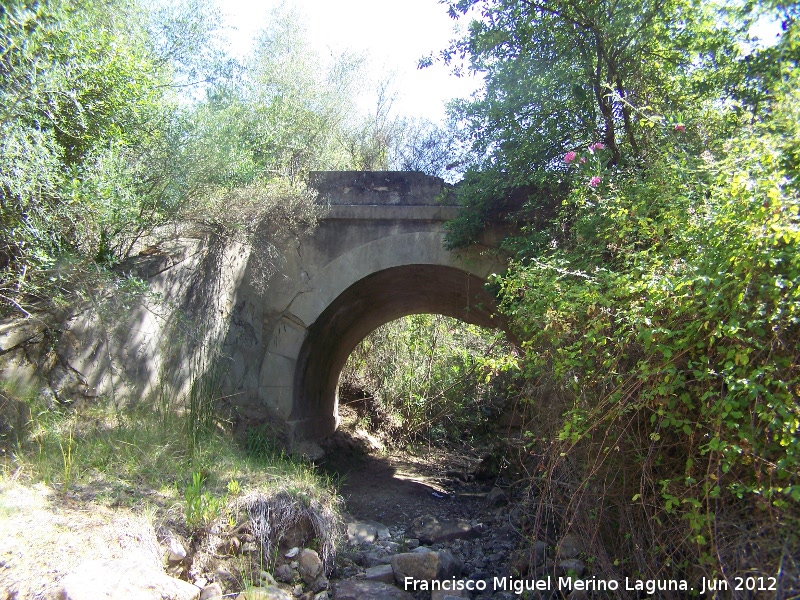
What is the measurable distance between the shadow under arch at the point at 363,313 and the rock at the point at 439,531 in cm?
200

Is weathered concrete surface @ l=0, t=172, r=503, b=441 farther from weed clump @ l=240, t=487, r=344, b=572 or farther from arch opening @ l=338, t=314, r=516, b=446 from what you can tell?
arch opening @ l=338, t=314, r=516, b=446

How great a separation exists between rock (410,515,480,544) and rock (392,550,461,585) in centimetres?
103

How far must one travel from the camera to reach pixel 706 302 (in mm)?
2805

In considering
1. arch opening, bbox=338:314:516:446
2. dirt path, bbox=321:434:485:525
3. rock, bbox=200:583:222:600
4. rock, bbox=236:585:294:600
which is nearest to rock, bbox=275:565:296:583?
rock, bbox=236:585:294:600

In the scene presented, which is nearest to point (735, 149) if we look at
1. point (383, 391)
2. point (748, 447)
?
point (748, 447)

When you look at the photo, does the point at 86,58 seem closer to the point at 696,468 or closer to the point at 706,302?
the point at 706,302

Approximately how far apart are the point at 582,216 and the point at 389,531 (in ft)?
10.8

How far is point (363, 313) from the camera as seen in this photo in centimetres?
847

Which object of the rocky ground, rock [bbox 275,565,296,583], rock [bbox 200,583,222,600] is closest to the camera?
the rocky ground

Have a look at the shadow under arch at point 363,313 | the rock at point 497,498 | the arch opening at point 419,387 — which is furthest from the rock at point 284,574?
the arch opening at point 419,387

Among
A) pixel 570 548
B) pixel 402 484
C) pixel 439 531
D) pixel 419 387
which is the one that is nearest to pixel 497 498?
pixel 402 484

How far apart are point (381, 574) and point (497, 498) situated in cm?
295

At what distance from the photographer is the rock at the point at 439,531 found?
5.45 metres

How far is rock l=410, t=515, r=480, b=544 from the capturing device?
215 inches
